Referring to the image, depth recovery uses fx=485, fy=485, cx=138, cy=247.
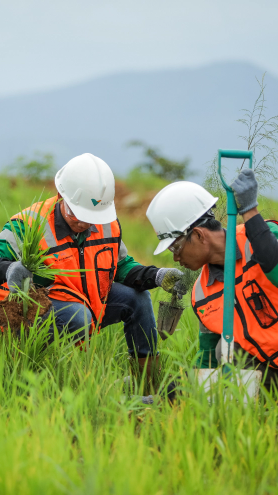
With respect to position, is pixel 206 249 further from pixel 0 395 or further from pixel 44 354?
pixel 0 395

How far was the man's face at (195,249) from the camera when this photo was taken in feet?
9.25

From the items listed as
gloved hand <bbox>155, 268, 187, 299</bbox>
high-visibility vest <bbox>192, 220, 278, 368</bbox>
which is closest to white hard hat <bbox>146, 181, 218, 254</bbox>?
high-visibility vest <bbox>192, 220, 278, 368</bbox>

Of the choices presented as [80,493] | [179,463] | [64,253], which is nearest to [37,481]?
[80,493]

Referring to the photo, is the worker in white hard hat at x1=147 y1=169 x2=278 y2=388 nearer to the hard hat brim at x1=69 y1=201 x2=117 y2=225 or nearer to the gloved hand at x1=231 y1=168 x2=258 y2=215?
the gloved hand at x1=231 y1=168 x2=258 y2=215

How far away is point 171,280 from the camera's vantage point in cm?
358

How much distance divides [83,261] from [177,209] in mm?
941

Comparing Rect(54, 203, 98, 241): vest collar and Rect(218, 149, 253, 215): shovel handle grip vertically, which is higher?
Rect(218, 149, 253, 215): shovel handle grip

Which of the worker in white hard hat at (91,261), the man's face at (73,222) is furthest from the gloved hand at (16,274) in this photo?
the man's face at (73,222)

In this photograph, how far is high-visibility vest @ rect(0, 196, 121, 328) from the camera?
10.9 feet

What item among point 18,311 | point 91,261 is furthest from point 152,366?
point 18,311

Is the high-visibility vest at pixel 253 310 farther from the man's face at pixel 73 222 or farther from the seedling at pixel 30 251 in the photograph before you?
the man's face at pixel 73 222

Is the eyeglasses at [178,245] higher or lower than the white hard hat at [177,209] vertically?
lower

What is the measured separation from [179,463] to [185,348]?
172 cm

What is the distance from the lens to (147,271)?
12.1ft
